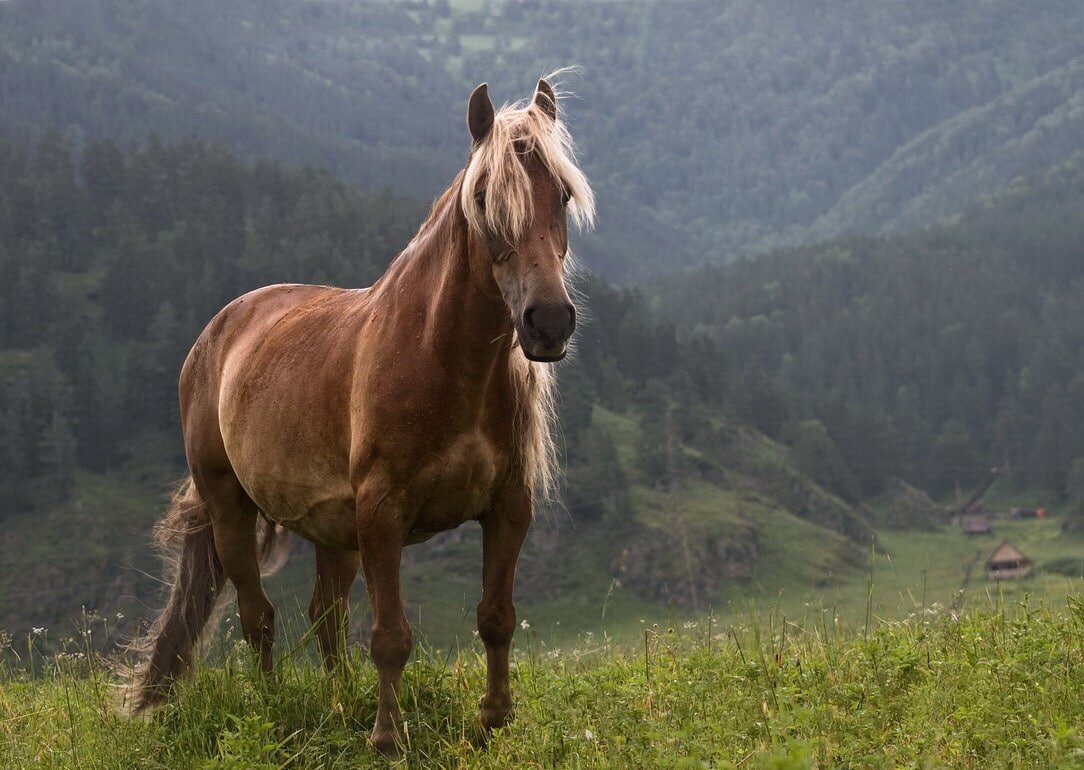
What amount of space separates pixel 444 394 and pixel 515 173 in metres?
1.21

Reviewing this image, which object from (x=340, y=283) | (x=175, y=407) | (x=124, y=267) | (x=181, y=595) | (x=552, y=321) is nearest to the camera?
(x=552, y=321)

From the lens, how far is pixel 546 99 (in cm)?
644

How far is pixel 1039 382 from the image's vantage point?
572ft

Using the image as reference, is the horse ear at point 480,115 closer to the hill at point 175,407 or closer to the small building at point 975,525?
the hill at point 175,407

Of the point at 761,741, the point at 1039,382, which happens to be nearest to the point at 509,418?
the point at 761,741

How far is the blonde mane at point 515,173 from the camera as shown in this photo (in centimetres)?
573

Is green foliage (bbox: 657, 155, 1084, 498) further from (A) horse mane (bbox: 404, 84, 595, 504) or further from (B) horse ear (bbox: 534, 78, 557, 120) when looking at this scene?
(B) horse ear (bbox: 534, 78, 557, 120)

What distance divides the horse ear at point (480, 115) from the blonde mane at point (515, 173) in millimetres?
54

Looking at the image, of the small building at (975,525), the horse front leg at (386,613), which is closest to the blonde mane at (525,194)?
the horse front leg at (386,613)

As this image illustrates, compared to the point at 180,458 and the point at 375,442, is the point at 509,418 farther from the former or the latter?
the point at 180,458

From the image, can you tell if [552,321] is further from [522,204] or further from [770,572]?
[770,572]

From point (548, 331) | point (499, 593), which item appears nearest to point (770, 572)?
point (499, 593)

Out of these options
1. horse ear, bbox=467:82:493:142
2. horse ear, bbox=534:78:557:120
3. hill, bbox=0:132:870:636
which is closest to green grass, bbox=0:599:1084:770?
horse ear, bbox=467:82:493:142

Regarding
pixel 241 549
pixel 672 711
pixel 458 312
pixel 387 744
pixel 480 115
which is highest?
pixel 480 115
